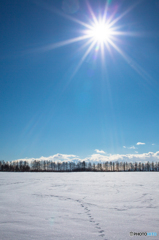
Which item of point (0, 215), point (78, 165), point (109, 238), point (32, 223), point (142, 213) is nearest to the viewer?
point (109, 238)

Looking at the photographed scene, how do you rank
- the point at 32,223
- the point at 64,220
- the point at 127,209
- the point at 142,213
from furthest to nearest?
1. the point at 127,209
2. the point at 142,213
3. the point at 64,220
4. the point at 32,223

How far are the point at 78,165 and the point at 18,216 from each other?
125484 mm

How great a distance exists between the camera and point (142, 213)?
194 inches

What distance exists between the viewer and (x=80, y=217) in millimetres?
4512

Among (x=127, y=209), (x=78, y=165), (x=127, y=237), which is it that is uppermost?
(x=127, y=237)

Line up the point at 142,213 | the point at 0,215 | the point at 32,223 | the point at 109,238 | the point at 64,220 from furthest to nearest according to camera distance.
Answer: the point at 142,213
the point at 0,215
the point at 64,220
the point at 32,223
the point at 109,238

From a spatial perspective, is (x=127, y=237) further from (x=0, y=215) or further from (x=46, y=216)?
(x=0, y=215)

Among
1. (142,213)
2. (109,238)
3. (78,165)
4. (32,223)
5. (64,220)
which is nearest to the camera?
(109,238)

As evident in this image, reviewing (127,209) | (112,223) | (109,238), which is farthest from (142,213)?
(109,238)

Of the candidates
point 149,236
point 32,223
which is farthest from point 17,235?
point 149,236

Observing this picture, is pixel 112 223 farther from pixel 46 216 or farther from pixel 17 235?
pixel 17 235

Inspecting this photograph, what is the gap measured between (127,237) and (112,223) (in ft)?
2.59

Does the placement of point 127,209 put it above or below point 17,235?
below

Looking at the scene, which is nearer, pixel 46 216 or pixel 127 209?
pixel 46 216
